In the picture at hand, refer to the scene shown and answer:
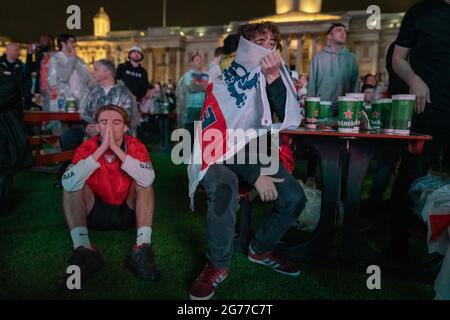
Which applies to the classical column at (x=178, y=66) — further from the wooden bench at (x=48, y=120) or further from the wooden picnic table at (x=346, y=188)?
the wooden picnic table at (x=346, y=188)

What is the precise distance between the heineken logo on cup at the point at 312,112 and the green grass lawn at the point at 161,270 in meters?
1.10

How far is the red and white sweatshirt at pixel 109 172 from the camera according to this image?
2.77 meters

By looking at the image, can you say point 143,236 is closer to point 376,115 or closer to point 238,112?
point 238,112

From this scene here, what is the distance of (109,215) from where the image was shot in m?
3.12

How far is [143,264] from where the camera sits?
266cm

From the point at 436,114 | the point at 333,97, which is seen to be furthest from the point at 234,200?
the point at 333,97

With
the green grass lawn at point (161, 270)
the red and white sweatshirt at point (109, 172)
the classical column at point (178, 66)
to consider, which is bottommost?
the green grass lawn at point (161, 270)

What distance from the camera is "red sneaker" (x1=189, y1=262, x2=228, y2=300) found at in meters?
2.35

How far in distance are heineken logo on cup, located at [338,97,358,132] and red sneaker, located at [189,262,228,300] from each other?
126 centimetres

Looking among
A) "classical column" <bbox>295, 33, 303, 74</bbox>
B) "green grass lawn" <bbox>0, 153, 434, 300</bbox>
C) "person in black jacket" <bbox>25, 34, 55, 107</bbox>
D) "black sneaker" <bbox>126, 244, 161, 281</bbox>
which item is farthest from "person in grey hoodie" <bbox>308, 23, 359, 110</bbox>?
"classical column" <bbox>295, 33, 303, 74</bbox>

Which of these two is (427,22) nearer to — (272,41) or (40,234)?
(272,41)

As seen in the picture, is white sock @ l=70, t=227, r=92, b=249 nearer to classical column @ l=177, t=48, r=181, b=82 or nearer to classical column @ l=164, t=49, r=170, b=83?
classical column @ l=177, t=48, r=181, b=82

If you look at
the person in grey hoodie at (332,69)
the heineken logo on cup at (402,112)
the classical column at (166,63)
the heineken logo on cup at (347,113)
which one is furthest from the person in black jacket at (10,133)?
the classical column at (166,63)
